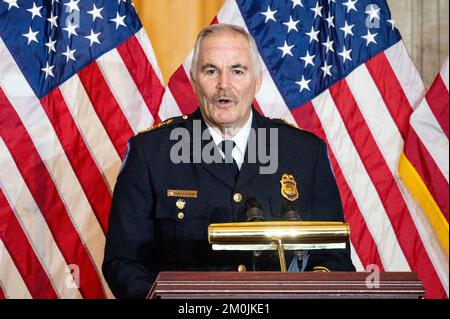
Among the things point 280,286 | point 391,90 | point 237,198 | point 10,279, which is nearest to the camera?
point 280,286

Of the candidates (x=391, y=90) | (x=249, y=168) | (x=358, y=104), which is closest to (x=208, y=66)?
(x=249, y=168)

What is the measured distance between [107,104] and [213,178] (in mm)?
1029

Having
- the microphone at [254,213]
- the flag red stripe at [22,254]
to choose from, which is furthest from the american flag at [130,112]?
the microphone at [254,213]

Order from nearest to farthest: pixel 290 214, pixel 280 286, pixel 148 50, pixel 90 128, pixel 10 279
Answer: pixel 280 286 → pixel 290 214 → pixel 10 279 → pixel 90 128 → pixel 148 50

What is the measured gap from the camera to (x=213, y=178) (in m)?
3.28

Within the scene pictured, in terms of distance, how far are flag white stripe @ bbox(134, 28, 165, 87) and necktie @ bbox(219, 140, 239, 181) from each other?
947 millimetres

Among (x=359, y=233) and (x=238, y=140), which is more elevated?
(x=238, y=140)

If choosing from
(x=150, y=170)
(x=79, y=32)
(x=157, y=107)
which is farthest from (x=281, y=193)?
(x=79, y=32)

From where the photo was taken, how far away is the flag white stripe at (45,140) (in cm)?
399

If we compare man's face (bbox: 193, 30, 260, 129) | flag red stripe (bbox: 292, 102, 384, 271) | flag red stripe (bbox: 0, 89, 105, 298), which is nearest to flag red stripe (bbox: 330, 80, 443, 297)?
flag red stripe (bbox: 292, 102, 384, 271)

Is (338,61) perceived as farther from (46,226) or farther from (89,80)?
(46,226)

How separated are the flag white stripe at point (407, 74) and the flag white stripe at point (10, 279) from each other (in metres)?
2.11

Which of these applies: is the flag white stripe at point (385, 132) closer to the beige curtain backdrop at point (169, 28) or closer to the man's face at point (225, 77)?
the beige curtain backdrop at point (169, 28)

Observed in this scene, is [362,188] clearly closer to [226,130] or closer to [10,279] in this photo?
[226,130]
